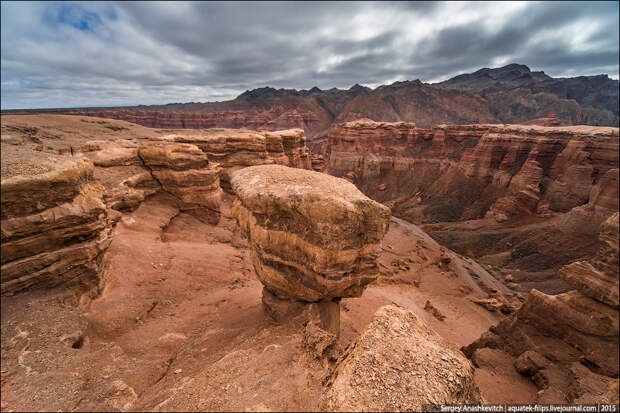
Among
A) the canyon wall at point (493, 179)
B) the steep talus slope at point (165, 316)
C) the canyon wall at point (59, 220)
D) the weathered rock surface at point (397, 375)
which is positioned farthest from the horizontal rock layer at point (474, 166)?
the canyon wall at point (59, 220)

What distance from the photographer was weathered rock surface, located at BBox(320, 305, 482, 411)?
3875mm

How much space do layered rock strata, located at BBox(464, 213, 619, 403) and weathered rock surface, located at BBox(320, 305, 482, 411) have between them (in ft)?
26.2

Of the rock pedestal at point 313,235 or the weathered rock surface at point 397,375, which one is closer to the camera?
the weathered rock surface at point 397,375

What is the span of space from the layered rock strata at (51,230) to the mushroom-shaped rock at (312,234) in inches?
221

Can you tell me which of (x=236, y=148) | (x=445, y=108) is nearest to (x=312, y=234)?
(x=236, y=148)

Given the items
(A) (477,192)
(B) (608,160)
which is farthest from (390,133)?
(B) (608,160)

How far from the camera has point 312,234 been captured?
751cm

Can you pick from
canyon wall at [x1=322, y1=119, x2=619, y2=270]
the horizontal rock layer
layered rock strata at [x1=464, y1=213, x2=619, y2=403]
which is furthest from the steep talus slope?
the horizontal rock layer

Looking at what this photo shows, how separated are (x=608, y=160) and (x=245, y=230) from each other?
1698 inches

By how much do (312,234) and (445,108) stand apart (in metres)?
132

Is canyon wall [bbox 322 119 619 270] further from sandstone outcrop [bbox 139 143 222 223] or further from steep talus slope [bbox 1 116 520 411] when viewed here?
sandstone outcrop [bbox 139 143 222 223]

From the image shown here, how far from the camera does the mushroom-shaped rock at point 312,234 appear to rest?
721cm

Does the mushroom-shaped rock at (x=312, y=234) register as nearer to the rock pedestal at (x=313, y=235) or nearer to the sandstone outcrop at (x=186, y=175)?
the rock pedestal at (x=313, y=235)

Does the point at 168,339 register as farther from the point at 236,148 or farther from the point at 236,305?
the point at 236,148
